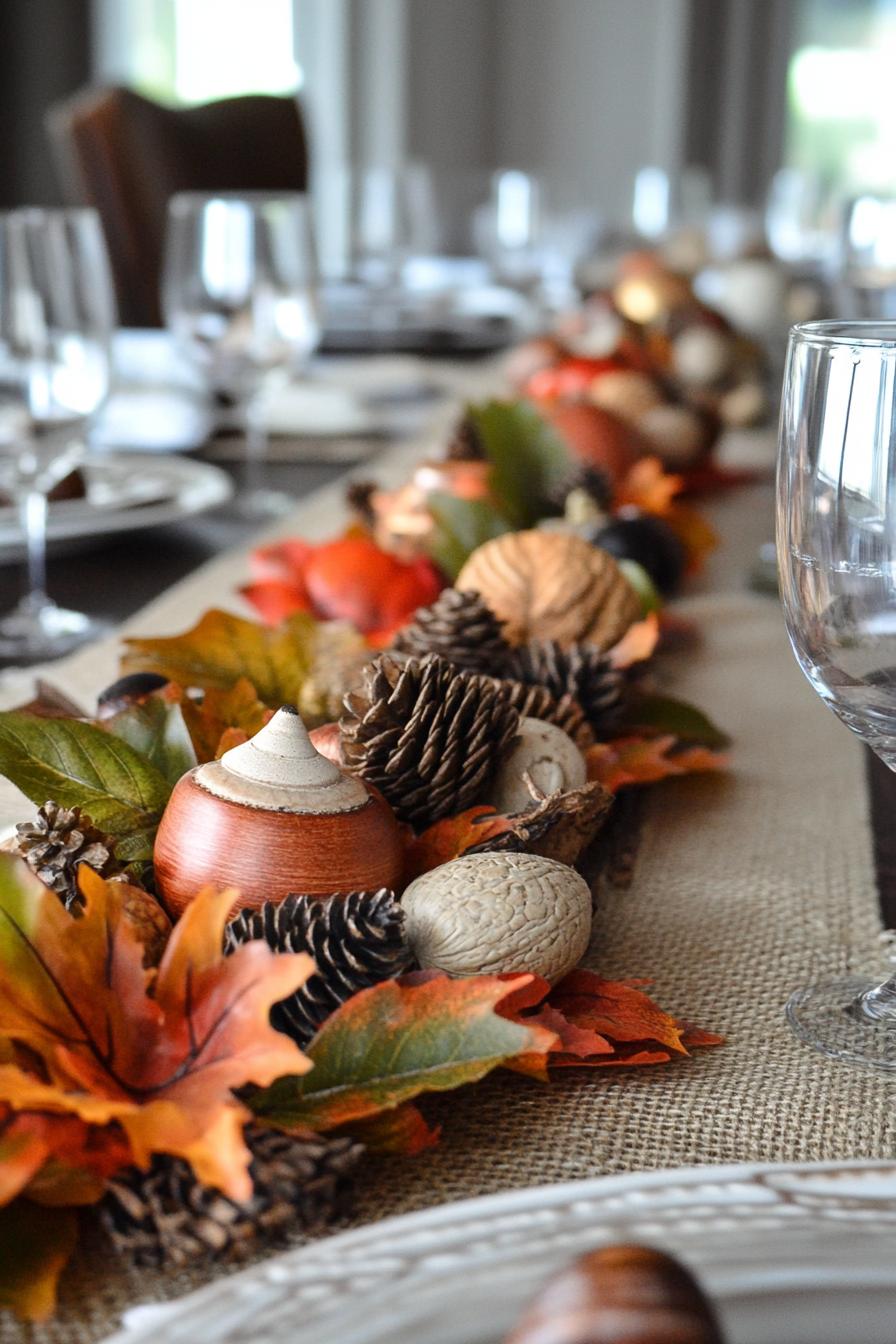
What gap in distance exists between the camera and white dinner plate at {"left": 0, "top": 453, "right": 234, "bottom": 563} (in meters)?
0.74

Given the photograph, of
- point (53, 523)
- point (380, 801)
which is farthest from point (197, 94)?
point (380, 801)

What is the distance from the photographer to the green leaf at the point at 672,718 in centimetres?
52

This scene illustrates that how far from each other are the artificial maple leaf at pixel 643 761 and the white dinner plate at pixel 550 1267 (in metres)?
0.19

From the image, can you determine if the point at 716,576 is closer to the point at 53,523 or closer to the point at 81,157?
the point at 53,523

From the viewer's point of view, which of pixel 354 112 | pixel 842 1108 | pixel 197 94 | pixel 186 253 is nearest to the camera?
pixel 842 1108

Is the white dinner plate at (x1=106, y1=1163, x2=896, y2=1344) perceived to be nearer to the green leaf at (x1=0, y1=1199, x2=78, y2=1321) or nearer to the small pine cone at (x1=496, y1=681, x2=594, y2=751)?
the green leaf at (x1=0, y1=1199, x2=78, y2=1321)

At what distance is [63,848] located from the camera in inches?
12.8

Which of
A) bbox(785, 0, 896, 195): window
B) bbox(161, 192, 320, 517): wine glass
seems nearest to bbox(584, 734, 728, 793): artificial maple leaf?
bbox(161, 192, 320, 517): wine glass

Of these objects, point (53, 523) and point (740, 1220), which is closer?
point (740, 1220)

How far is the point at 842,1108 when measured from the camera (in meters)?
0.31

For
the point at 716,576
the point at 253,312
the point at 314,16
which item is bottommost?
the point at 716,576

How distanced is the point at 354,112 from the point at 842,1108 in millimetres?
4167

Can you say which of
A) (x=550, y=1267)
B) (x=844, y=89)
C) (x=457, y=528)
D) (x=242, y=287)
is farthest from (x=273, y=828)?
(x=844, y=89)

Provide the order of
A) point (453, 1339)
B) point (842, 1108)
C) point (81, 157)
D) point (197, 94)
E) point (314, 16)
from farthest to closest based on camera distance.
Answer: point (314, 16), point (197, 94), point (81, 157), point (842, 1108), point (453, 1339)
